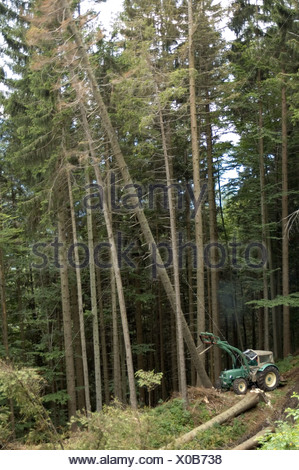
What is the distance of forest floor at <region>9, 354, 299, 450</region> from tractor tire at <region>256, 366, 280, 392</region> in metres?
0.19

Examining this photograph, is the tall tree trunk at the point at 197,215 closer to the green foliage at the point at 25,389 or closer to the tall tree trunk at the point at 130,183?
the tall tree trunk at the point at 130,183

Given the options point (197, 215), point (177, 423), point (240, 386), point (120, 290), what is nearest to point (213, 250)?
point (197, 215)

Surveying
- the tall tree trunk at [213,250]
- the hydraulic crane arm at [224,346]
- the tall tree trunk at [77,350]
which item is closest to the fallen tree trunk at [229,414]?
the hydraulic crane arm at [224,346]

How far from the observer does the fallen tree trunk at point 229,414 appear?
354 inches

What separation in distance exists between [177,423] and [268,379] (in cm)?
329

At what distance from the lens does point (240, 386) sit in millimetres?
11188

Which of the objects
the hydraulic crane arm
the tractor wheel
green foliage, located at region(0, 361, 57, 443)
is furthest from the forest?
the tractor wheel

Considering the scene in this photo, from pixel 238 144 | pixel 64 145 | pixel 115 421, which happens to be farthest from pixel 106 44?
pixel 115 421

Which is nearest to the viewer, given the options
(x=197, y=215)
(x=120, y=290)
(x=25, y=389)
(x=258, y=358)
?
(x=25, y=389)

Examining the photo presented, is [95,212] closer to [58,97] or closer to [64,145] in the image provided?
[64,145]

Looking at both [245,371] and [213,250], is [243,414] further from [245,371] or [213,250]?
[213,250]

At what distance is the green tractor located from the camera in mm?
11445

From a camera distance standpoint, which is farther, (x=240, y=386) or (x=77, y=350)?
(x=77, y=350)
